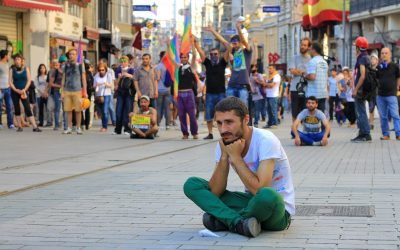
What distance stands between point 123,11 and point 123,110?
43.0m

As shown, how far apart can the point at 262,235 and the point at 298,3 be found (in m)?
71.8

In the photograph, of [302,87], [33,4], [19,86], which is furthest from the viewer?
[33,4]

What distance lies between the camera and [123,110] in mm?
20906

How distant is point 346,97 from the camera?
27250 mm

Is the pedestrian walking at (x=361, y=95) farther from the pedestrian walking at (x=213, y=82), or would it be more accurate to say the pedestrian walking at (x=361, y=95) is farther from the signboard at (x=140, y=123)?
the signboard at (x=140, y=123)

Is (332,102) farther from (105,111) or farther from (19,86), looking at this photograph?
(19,86)

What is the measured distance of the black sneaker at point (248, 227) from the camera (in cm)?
675

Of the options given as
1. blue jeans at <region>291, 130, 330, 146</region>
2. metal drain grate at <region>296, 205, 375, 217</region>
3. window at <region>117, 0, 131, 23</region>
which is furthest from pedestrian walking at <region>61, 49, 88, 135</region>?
window at <region>117, 0, 131, 23</region>

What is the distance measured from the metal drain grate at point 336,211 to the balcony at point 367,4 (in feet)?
155

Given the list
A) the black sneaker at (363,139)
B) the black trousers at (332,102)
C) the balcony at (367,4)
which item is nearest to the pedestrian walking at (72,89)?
the black sneaker at (363,139)

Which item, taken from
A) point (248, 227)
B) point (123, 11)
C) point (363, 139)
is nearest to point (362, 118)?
point (363, 139)

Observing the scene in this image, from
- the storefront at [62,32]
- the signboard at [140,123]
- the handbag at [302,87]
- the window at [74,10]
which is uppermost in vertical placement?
the window at [74,10]

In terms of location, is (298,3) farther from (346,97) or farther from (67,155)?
(67,155)

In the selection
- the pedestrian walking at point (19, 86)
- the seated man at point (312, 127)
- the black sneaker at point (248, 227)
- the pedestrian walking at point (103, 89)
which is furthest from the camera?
the pedestrian walking at point (103, 89)
